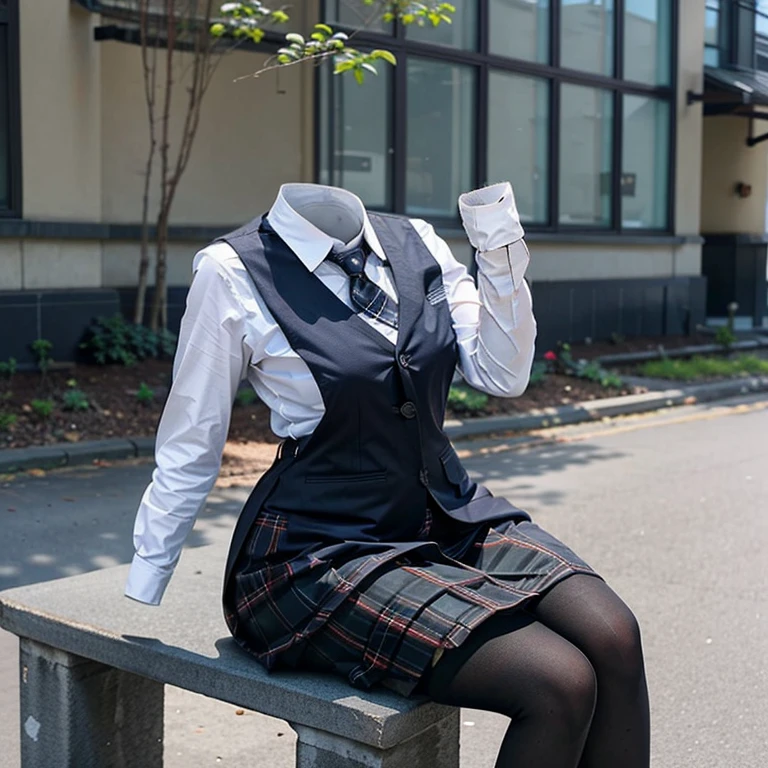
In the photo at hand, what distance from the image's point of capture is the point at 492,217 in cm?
285

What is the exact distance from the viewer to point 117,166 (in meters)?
12.1

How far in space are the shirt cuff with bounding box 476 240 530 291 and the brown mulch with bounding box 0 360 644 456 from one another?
240 inches

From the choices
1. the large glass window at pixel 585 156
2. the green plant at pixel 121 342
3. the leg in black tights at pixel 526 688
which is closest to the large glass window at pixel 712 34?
the large glass window at pixel 585 156

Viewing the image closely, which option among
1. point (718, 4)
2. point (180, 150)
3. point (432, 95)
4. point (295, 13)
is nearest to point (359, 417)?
point (180, 150)

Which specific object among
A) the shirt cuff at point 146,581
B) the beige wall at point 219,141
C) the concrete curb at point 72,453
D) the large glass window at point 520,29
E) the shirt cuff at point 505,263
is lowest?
the concrete curb at point 72,453

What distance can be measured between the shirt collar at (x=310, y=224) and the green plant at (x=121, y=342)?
8114 mm

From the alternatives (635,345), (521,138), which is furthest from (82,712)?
(635,345)

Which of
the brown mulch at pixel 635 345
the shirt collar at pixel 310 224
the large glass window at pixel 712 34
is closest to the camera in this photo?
the shirt collar at pixel 310 224

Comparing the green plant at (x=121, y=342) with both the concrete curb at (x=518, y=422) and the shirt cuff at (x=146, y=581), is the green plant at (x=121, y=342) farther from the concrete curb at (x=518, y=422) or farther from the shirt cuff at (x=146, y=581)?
the shirt cuff at (x=146, y=581)

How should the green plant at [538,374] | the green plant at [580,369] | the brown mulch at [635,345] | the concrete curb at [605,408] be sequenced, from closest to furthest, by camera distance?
1. the concrete curb at [605,408]
2. the green plant at [538,374]
3. the green plant at [580,369]
4. the brown mulch at [635,345]

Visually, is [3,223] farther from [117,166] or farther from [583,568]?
[583,568]

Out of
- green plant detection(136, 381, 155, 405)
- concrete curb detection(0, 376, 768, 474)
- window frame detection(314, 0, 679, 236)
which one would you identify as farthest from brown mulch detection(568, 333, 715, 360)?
green plant detection(136, 381, 155, 405)

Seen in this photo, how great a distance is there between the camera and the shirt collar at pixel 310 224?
3064mm

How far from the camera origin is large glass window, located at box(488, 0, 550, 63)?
14.9m
